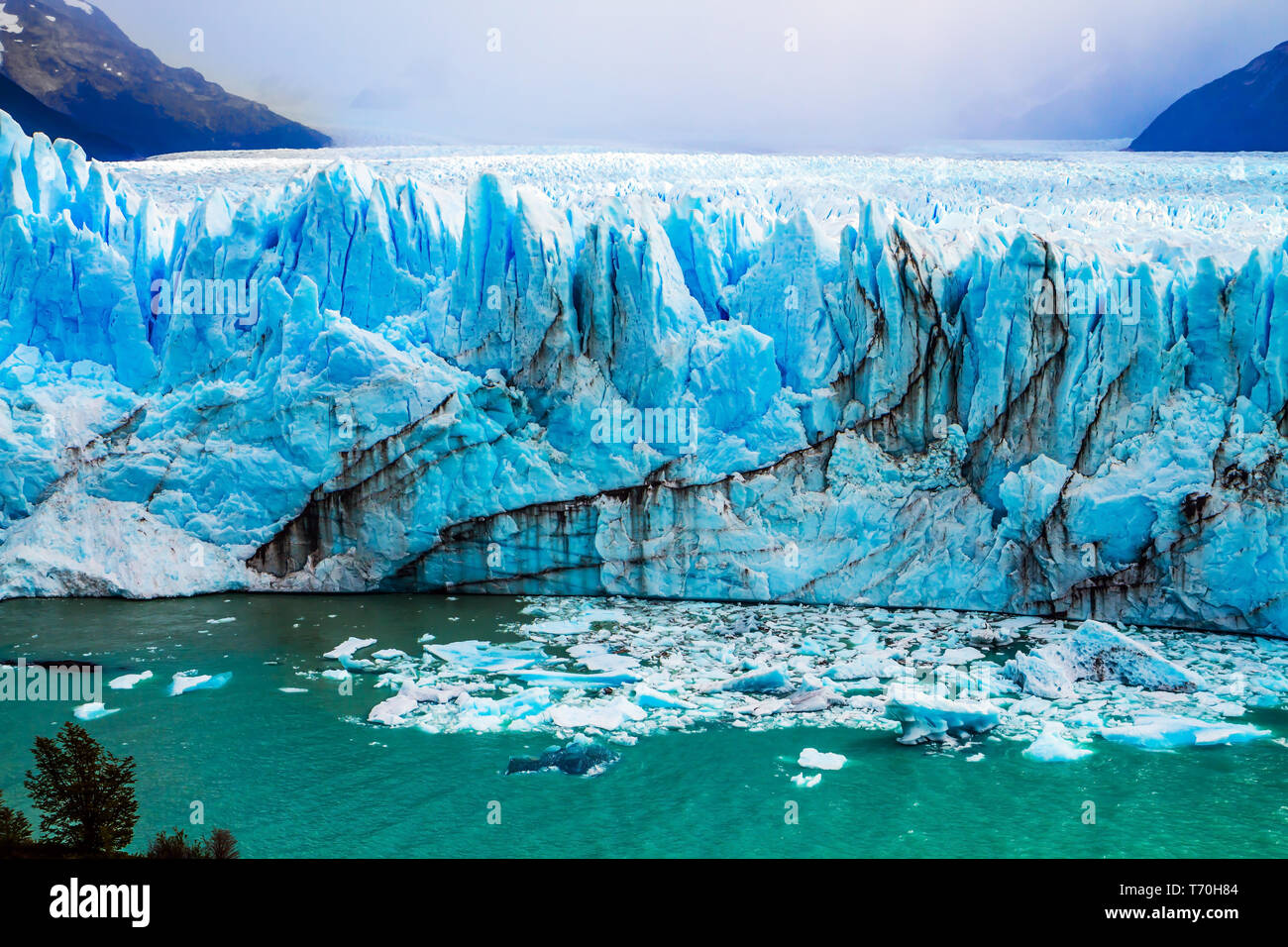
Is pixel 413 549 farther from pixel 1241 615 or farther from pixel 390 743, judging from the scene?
pixel 1241 615

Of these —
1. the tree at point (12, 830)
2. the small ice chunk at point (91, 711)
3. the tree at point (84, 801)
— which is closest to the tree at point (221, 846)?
the tree at point (84, 801)

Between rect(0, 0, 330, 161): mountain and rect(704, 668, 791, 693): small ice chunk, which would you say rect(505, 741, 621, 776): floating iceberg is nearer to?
rect(704, 668, 791, 693): small ice chunk

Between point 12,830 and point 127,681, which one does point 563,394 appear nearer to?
point 127,681

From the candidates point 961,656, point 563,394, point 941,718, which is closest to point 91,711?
point 563,394

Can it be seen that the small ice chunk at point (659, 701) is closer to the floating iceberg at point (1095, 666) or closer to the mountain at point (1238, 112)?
the floating iceberg at point (1095, 666)

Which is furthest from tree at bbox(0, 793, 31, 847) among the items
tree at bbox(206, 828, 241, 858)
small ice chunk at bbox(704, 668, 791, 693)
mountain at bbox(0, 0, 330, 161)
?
mountain at bbox(0, 0, 330, 161)
